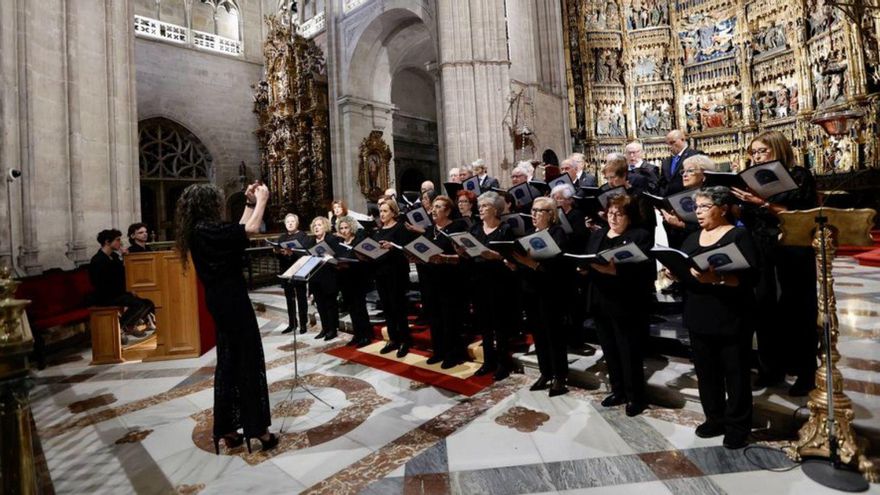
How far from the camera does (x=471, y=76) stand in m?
10.6

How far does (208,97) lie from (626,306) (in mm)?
17939

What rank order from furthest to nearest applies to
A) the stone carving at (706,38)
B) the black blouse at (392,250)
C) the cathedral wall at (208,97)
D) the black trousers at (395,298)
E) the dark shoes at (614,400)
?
the cathedral wall at (208,97) → the stone carving at (706,38) → the black trousers at (395,298) → the black blouse at (392,250) → the dark shoes at (614,400)

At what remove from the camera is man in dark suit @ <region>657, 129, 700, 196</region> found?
4406mm

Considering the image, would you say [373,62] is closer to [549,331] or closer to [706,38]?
[706,38]

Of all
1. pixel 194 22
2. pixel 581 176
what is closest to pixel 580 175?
pixel 581 176

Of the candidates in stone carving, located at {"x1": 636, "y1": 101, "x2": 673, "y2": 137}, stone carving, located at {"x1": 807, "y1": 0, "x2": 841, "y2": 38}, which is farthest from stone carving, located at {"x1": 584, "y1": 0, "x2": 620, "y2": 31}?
stone carving, located at {"x1": 807, "y1": 0, "x2": 841, "y2": 38}

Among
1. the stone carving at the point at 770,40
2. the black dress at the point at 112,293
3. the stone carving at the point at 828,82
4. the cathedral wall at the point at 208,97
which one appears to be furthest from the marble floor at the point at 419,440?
the cathedral wall at the point at 208,97

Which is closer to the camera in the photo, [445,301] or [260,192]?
[260,192]

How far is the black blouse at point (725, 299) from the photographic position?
8.29ft

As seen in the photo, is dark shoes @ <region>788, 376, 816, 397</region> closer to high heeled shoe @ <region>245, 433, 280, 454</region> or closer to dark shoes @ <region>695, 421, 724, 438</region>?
dark shoes @ <region>695, 421, 724, 438</region>

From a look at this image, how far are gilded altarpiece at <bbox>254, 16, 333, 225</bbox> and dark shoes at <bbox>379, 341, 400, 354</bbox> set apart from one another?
10.9 m

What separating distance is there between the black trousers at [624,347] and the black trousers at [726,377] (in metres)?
0.44

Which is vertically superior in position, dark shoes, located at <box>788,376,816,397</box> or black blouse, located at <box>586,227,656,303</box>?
black blouse, located at <box>586,227,656,303</box>

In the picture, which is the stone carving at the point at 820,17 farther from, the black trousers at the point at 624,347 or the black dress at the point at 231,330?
the black dress at the point at 231,330
